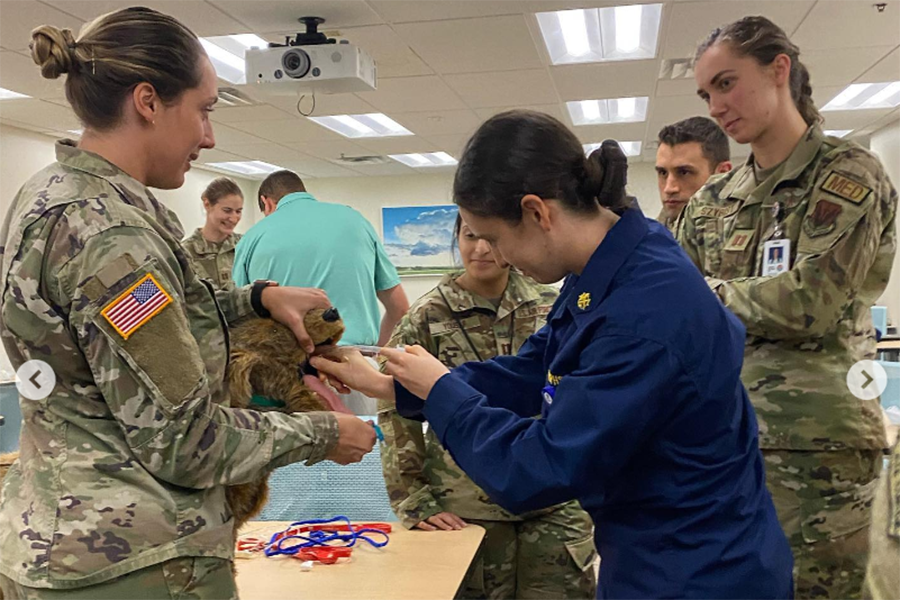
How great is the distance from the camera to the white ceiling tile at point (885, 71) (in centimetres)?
599

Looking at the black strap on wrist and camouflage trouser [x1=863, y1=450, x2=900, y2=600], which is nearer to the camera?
camouflage trouser [x1=863, y1=450, x2=900, y2=600]

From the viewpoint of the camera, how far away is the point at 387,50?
17.5ft

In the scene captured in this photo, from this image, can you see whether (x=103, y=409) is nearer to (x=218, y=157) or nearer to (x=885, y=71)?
(x=885, y=71)

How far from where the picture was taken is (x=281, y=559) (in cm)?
190

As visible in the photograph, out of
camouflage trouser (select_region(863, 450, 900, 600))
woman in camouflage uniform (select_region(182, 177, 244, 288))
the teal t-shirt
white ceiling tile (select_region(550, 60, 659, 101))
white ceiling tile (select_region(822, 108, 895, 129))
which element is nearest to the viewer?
camouflage trouser (select_region(863, 450, 900, 600))

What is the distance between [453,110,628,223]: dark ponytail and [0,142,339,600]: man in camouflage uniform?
0.53 metres

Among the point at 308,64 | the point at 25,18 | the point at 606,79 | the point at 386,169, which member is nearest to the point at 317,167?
the point at 386,169

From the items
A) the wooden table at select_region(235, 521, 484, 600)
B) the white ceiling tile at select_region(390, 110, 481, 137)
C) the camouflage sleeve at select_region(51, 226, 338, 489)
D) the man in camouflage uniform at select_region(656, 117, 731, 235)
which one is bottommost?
the wooden table at select_region(235, 521, 484, 600)

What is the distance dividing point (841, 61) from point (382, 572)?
230 inches

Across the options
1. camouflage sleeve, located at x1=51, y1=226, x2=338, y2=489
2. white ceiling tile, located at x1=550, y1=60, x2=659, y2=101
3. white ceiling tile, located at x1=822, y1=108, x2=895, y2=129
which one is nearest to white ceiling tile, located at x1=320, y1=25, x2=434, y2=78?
white ceiling tile, located at x1=550, y1=60, x2=659, y2=101

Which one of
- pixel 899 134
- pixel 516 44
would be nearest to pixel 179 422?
pixel 516 44

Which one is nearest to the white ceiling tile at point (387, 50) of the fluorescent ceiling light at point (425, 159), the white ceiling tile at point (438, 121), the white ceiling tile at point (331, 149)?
the white ceiling tile at point (438, 121)

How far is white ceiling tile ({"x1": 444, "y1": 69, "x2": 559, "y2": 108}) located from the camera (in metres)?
6.04

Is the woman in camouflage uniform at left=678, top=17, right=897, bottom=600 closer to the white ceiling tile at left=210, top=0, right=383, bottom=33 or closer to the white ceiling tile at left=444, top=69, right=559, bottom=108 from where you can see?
the white ceiling tile at left=210, top=0, right=383, bottom=33
